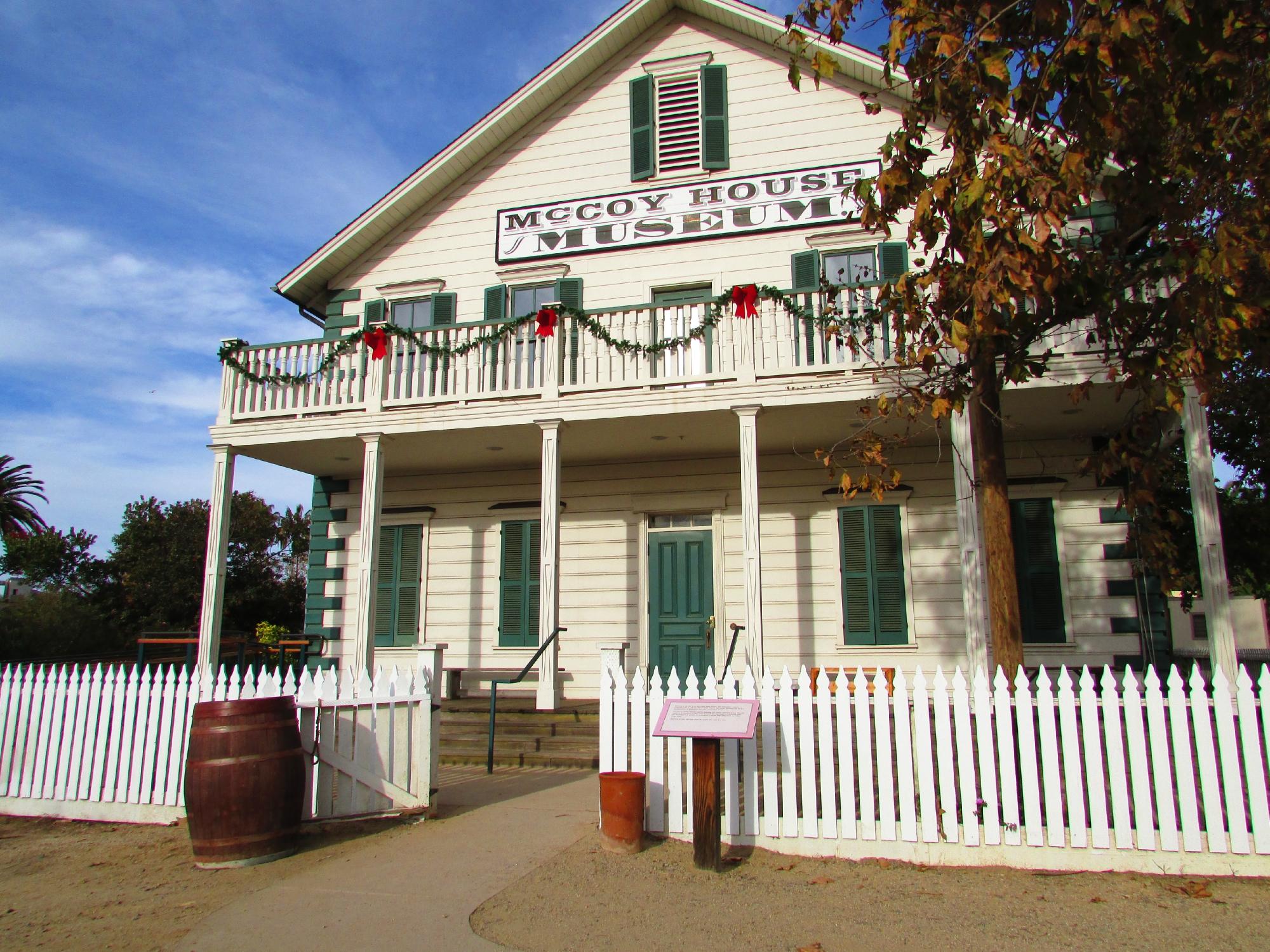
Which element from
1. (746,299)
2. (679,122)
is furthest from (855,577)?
(679,122)

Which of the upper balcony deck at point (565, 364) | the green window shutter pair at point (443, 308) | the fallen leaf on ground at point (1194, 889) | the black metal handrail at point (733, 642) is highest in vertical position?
the green window shutter pair at point (443, 308)

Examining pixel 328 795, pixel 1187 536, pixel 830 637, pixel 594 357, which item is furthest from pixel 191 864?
pixel 1187 536

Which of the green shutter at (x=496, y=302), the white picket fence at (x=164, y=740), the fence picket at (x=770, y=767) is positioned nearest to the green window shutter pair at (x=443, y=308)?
the green shutter at (x=496, y=302)

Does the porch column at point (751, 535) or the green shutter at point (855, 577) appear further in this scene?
the green shutter at point (855, 577)

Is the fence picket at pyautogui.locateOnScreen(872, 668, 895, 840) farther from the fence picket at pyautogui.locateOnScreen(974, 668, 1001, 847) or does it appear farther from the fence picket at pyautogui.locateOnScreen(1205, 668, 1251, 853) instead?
the fence picket at pyautogui.locateOnScreen(1205, 668, 1251, 853)

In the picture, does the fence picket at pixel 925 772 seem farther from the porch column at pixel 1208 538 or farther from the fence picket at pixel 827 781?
the porch column at pixel 1208 538

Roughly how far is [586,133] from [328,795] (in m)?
10.2

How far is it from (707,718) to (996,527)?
8.26 ft

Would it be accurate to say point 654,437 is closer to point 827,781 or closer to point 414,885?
point 827,781

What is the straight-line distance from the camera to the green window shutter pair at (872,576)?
11.4 meters

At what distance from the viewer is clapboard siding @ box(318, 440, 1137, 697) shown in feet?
36.6

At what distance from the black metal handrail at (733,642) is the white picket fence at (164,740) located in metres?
3.70

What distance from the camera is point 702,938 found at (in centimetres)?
436

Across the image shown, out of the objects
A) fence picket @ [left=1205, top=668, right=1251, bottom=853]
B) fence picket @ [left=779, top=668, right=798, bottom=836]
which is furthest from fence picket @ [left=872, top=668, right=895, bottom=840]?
fence picket @ [left=1205, top=668, right=1251, bottom=853]
